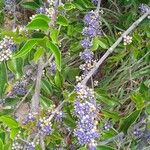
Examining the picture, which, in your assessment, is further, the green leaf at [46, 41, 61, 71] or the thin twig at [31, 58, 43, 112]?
the thin twig at [31, 58, 43, 112]

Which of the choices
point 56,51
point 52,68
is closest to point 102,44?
point 52,68

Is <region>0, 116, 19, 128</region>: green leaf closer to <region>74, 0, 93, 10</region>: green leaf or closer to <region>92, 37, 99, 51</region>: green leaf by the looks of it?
<region>92, 37, 99, 51</region>: green leaf

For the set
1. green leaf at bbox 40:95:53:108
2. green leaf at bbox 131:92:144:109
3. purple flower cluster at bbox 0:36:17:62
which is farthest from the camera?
green leaf at bbox 40:95:53:108

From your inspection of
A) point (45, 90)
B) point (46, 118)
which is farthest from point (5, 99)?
point (46, 118)

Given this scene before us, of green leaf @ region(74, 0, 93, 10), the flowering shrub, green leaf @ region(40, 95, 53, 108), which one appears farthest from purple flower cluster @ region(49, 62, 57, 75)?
green leaf @ region(74, 0, 93, 10)

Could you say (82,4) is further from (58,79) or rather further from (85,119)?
(85,119)

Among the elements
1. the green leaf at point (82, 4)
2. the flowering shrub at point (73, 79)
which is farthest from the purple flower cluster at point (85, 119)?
the green leaf at point (82, 4)

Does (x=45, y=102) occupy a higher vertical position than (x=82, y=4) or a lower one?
lower
